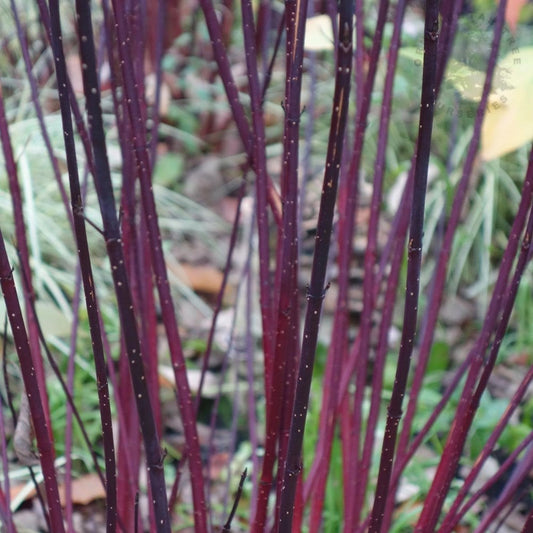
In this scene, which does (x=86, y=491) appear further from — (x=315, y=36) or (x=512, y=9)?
(x=512, y=9)

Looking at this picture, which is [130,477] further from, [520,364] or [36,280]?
[520,364]

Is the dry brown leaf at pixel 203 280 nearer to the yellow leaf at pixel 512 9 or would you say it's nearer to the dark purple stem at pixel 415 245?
the yellow leaf at pixel 512 9

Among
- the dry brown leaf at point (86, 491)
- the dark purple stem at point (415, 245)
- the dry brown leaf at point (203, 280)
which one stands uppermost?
the dark purple stem at point (415, 245)

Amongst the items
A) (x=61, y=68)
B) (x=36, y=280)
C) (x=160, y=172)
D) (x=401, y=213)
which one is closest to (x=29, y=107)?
(x=160, y=172)

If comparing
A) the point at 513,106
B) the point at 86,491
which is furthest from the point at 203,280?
the point at 513,106

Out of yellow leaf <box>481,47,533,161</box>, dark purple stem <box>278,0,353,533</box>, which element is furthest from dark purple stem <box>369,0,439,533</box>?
yellow leaf <box>481,47,533,161</box>

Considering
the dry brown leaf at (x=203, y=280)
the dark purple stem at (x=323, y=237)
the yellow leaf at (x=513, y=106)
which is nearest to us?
the dark purple stem at (x=323, y=237)

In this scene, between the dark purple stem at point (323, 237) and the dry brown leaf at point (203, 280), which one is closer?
the dark purple stem at point (323, 237)

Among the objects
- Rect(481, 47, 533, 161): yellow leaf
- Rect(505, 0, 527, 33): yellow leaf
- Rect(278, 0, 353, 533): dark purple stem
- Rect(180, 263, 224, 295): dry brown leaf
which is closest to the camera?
Rect(278, 0, 353, 533): dark purple stem

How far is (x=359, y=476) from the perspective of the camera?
0.92 metres

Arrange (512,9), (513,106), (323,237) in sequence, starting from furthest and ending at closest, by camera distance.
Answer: (512,9)
(513,106)
(323,237)

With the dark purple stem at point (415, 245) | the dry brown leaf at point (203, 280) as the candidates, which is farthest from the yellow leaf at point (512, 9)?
the dry brown leaf at point (203, 280)

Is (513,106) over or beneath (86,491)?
over

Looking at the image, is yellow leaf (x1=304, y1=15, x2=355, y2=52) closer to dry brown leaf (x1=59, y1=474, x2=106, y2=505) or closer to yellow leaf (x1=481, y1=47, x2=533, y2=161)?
yellow leaf (x1=481, y1=47, x2=533, y2=161)
